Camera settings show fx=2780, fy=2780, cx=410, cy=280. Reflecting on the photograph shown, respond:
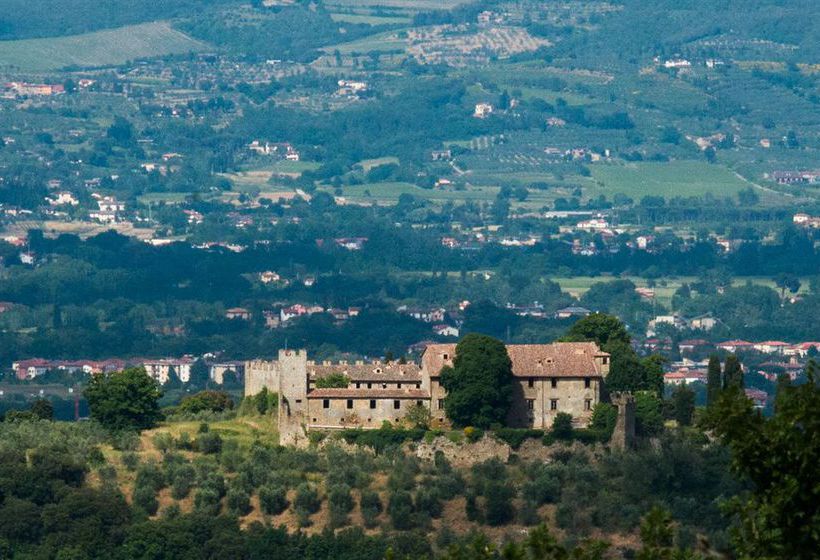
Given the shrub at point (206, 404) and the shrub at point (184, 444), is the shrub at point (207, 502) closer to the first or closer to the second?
the shrub at point (184, 444)

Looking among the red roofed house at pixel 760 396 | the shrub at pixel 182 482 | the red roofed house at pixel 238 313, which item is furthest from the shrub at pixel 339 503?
the red roofed house at pixel 238 313

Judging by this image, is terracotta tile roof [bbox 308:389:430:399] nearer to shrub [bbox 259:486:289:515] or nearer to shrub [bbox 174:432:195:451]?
shrub [bbox 259:486:289:515]

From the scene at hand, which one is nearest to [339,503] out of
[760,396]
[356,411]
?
[356,411]

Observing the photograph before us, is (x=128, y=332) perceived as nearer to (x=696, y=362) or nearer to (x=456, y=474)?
(x=696, y=362)

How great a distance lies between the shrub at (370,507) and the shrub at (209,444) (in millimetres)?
4565

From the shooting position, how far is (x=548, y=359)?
200 feet

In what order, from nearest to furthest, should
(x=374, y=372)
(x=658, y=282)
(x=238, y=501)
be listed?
(x=238, y=501) → (x=374, y=372) → (x=658, y=282)

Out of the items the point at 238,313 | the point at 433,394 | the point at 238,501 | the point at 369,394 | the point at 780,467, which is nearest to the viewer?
the point at 780,467

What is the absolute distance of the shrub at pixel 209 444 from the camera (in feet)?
207

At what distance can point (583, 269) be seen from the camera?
7451 inches

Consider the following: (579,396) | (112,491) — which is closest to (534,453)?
(579,396)

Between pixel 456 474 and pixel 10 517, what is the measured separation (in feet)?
32.4

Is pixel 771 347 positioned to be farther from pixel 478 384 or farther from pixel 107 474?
pixel 107 474

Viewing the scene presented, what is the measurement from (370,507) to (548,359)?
5135 mm
